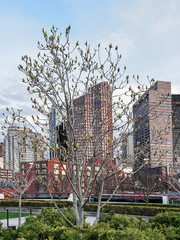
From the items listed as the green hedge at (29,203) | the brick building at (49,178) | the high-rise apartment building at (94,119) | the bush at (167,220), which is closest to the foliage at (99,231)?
the bush at (167,220)

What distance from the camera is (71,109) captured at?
7785mm

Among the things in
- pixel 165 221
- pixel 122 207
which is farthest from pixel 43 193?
pixel 165 221

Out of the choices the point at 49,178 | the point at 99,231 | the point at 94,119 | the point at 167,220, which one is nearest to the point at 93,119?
the point at 94,119

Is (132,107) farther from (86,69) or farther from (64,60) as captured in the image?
(64,60)

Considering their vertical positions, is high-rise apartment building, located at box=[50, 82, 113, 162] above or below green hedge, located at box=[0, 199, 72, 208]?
above

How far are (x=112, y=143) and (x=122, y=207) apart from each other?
17767mm

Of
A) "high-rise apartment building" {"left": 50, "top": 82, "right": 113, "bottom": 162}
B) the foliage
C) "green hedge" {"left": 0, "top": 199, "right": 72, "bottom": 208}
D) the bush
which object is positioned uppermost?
"high-rise apartment building" {"left": 50, "top": 82, "right": 113, "bottom": 162}

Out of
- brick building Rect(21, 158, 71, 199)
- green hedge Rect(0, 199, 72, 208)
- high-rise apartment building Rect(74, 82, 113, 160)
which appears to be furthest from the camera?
green hedge Rect(0, 199, 72, 208)

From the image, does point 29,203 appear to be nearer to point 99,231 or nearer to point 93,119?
point 93,119

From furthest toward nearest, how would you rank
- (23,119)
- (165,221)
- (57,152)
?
(165,221) → (23,119) → (57,152)

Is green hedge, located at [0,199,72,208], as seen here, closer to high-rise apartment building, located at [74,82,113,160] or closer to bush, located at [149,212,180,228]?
bush, located at [149,212,180,228]

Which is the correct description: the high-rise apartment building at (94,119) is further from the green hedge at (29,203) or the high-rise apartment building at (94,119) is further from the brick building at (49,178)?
the green hedge at (29,203)

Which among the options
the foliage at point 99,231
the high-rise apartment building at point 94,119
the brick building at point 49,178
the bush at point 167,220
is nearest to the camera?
the foliage at point 99,231

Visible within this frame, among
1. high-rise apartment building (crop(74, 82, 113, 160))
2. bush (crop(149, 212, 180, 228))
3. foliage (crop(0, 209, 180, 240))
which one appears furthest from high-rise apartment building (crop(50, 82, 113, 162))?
bush (crop(149, 212, 180, 228))
